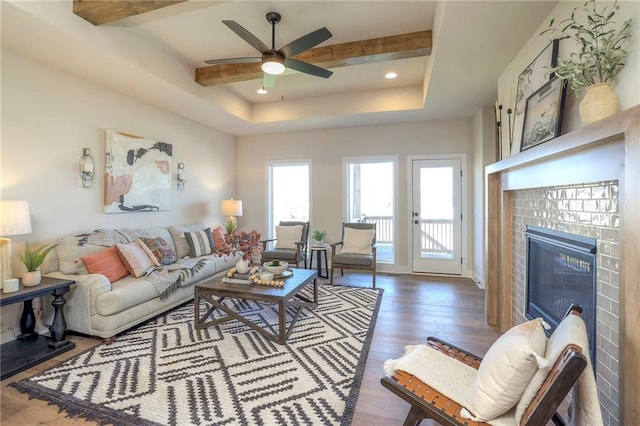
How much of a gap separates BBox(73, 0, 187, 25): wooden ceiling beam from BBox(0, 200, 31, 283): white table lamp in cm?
165

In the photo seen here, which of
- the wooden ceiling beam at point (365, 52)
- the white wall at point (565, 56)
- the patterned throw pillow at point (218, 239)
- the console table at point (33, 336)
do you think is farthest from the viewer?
the patterned throw pillow at point (218, 239)

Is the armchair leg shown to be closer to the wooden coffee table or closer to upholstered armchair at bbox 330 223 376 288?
the wooden coffee table

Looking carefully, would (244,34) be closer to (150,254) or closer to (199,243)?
(150,254)

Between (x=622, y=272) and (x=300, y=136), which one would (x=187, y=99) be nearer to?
(x=300, y=136)

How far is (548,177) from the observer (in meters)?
1.99

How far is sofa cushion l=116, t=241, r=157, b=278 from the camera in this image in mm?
3078

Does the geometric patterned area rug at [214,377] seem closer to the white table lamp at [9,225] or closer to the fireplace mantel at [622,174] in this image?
the white table lamp at [9,225]

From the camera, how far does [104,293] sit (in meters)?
2.63

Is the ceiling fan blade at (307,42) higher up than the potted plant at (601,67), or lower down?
higher up

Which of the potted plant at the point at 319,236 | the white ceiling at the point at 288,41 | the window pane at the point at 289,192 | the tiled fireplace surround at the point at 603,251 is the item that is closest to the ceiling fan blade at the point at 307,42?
the white ceiling at the point at 288,41

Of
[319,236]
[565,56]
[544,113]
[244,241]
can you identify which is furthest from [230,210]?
[565,56]

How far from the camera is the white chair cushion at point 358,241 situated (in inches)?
184

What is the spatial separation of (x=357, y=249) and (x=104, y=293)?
3232mm

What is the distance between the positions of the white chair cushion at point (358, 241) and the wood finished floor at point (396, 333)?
482 millimetres
